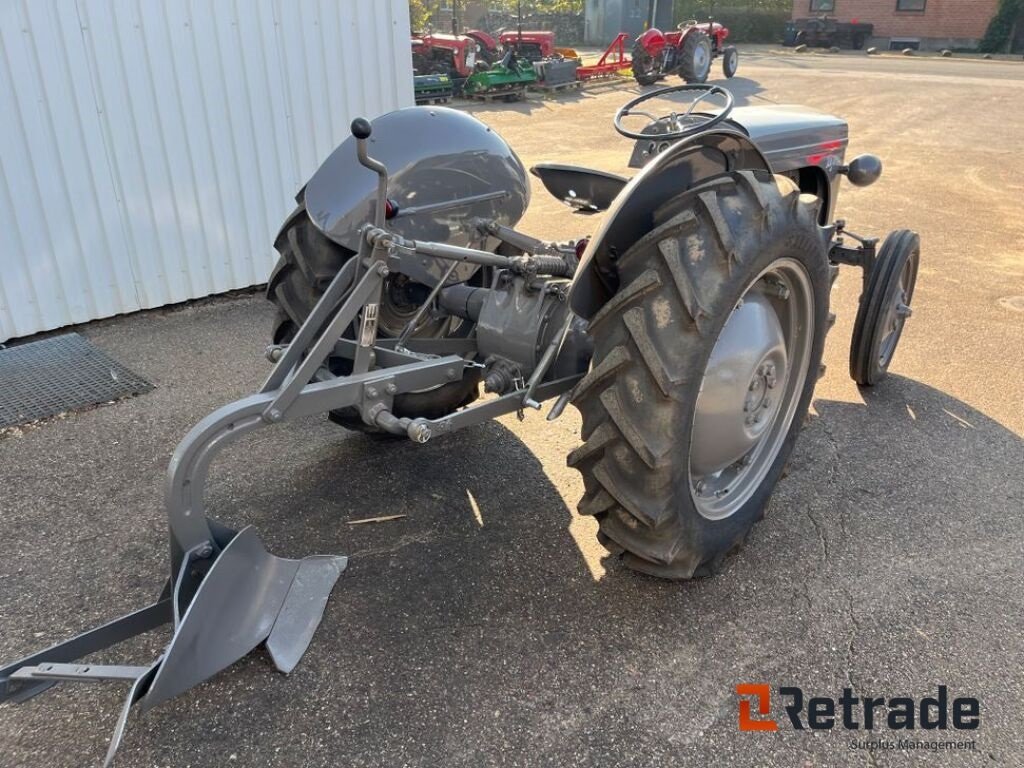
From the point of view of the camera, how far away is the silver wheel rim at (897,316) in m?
3.91

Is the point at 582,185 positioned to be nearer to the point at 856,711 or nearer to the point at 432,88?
the point at 856,711

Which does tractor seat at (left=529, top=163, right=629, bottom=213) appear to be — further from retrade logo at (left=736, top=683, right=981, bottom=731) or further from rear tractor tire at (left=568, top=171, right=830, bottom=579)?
retrade logo at (left=736, top=683, right=981, bottom=731)

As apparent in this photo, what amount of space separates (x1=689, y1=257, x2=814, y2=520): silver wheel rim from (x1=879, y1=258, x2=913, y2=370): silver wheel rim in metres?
1.31

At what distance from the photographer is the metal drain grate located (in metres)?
3.88

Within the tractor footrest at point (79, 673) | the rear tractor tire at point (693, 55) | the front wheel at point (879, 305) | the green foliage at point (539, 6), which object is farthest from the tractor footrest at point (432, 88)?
the green foliage at point (539, 6)

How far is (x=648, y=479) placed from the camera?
215 centimetres

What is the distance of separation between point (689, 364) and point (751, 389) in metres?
0.65

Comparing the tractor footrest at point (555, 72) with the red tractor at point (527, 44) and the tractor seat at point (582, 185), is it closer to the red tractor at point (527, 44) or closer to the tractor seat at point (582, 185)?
the red tractor at point (527, 44)

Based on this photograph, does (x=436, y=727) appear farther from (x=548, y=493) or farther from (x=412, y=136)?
(x=412, y=136)

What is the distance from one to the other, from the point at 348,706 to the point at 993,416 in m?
3.23

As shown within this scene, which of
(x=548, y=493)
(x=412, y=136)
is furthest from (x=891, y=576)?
(x=412, y=136)

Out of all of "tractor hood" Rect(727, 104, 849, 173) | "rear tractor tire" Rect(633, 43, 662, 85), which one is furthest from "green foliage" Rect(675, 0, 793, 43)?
"tractor hood" Rect(727, 104, 849, 173)

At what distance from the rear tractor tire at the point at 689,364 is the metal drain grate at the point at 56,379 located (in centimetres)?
291

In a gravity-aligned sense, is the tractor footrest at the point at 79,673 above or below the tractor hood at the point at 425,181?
below
